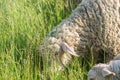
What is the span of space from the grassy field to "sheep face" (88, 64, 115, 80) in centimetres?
28

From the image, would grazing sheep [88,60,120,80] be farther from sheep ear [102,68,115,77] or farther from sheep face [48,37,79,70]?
sheep face [48,37,79,70]

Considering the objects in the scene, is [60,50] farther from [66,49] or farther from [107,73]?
[107,73]

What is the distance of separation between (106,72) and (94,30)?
1.29 metres

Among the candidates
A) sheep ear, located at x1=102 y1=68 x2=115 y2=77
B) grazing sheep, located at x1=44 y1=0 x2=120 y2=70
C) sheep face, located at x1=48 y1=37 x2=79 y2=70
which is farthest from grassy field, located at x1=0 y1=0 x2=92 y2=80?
sheep ear, located at x1=102 y1=68 x2=115 y2=77

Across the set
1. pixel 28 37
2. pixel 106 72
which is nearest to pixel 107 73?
pixel 106 72

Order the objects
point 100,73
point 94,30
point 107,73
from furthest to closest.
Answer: point 94,30, point 100,73, point 107,73

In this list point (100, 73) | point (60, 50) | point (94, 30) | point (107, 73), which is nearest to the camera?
point (107, 73)

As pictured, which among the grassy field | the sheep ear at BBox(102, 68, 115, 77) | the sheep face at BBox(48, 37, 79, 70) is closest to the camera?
the sheep ear at BBox(102, 68, 115, 77)

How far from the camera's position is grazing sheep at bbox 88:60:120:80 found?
5.29m

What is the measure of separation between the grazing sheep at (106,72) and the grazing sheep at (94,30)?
798mm

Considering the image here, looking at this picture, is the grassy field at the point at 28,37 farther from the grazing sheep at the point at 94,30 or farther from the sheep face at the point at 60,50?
the grazing sheep at the point at 94,30

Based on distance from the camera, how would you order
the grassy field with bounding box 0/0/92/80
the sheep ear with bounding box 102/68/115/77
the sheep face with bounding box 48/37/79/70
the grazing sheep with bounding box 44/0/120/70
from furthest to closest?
the grazing sheep with bounding box 44/0/120/70 → the sheep face with bounding box 48/37/79/70 → the grassy field with bounding box 0/0/92/80 → the sheep ear with bounding box 102/68/115/77

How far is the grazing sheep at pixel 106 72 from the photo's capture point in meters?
5.29

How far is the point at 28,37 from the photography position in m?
6.08
